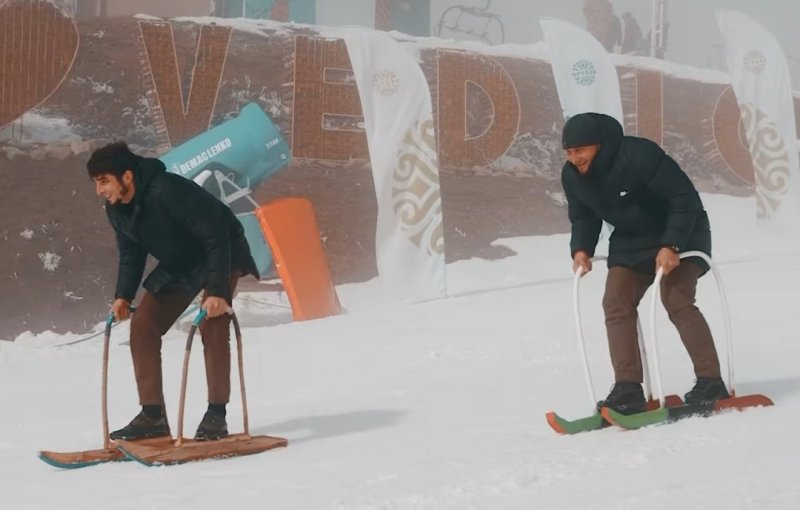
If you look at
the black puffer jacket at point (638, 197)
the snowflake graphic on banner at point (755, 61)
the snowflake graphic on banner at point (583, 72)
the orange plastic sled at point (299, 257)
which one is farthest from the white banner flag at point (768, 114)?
the black puffer jacket at point (638, 197)

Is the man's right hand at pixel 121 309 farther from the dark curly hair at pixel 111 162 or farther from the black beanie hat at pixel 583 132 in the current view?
the black beanie hat at pixel 583 132

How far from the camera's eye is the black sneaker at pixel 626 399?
195 inches

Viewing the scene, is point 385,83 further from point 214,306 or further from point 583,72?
point 214,306

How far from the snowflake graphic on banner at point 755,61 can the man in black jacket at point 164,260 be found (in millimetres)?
12475

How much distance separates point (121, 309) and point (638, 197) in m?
2.39

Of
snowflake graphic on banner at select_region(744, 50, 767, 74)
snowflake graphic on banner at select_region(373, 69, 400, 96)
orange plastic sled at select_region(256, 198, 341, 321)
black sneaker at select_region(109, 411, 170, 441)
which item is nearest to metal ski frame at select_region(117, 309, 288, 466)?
black sneaker at select_region(109, 411, 170, 441)

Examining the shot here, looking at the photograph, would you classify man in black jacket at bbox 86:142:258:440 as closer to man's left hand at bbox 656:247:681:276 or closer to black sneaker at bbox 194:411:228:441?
black sneaker at bbox 194:411:228:441

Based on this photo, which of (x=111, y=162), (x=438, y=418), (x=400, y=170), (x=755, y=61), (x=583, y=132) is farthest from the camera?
(x=755, y=61)

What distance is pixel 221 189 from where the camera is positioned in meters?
12.7

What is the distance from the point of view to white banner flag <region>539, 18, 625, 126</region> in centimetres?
1428

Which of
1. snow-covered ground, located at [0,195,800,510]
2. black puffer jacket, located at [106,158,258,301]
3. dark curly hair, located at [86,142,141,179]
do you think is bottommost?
snow-covered ground, located at [0,195,800,510]

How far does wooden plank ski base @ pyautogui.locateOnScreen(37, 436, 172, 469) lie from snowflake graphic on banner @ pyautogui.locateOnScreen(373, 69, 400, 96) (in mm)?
8086

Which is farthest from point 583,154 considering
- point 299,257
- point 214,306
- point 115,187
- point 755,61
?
point 755,61

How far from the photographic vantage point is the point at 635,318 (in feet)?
16.6
